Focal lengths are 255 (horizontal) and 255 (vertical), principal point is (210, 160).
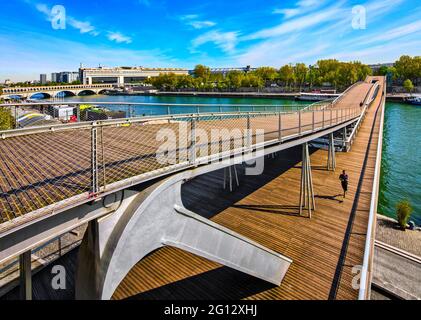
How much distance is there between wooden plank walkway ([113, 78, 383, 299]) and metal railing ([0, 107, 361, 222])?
3.83 metres

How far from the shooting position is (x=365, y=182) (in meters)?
13.5

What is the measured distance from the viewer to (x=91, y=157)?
11.4 ft

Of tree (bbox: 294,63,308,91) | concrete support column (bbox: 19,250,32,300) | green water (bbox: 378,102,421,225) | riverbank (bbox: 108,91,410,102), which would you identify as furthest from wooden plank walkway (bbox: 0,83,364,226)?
tree (bbox: 294,63,308,91)

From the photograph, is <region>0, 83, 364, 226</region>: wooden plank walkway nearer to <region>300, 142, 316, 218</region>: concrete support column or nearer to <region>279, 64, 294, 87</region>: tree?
<region>300, 142, 316, 218</region>: concrete support column

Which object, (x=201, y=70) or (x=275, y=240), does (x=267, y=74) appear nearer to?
(x=201, y=70)

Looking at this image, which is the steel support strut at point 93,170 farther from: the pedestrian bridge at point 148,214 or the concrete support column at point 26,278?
the concrete support column at point 26,278

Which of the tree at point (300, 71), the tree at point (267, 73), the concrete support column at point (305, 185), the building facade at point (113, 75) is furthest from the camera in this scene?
the building facade at point (113, 75)

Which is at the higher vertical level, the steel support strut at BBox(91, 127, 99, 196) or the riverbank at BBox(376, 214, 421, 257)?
the steel support strut at BBox(91, 127, 99, 196)

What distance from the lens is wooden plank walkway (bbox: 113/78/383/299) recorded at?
7.16 meters

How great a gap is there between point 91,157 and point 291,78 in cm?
11525

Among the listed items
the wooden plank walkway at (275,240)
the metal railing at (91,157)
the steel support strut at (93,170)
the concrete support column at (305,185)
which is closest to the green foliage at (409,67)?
the wooden plank walkway at (275,240)

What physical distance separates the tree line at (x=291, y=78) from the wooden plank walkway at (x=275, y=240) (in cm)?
9927

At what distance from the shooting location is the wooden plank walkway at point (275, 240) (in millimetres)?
7160
